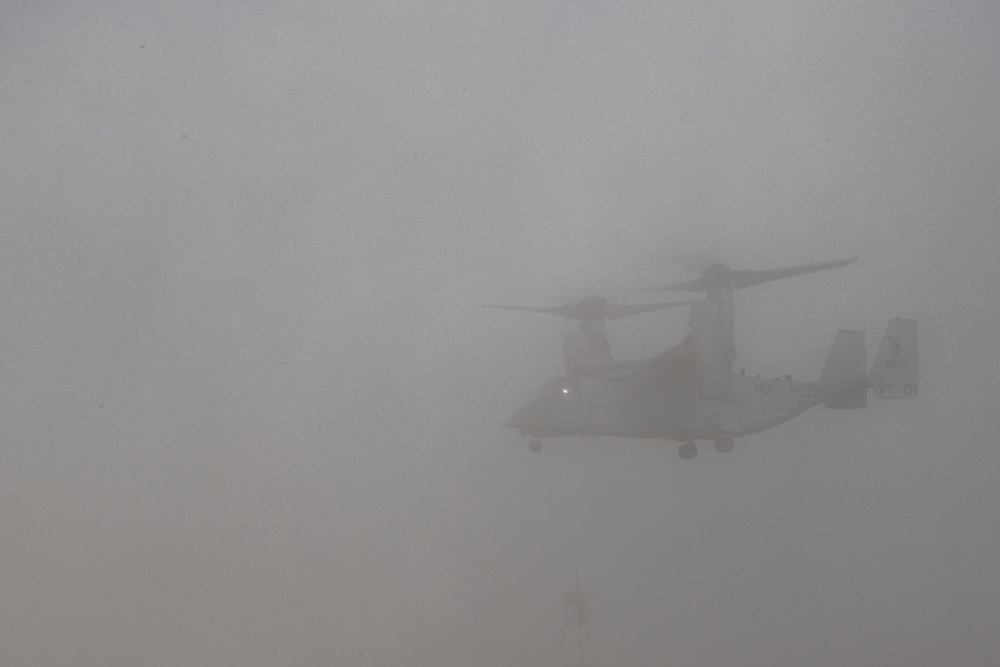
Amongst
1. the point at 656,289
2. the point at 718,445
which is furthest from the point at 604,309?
the point at 718,445

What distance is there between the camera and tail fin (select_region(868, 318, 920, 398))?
1402 centimetres

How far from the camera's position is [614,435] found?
45.3ft

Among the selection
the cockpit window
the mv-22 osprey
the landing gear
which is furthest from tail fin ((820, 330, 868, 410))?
the cockpit window

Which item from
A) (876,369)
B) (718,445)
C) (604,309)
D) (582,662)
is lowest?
(582,662)

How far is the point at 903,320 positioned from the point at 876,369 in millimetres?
765

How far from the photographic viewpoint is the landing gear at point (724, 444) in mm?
13867

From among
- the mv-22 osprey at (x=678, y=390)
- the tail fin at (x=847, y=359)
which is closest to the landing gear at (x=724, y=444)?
the mv-22 osprey at (x=678, y=390)

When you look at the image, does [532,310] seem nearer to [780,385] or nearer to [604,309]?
[604,309]

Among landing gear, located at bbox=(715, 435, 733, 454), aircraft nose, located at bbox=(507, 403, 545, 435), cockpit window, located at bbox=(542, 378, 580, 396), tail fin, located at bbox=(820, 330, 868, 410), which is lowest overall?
landing gear, located at bbox=(715, 435, 733, 454)

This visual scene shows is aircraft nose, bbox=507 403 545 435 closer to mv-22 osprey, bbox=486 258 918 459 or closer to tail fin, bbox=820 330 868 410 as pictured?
mv-22 osprey, bbox=486 258 918 459

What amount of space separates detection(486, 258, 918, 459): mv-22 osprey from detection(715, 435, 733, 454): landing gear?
0.04 ft

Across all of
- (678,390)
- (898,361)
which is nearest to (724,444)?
(678,390)

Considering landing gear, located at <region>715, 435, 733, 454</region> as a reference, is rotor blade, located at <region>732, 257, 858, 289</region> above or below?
above

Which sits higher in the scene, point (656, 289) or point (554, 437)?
point (656, 289)
